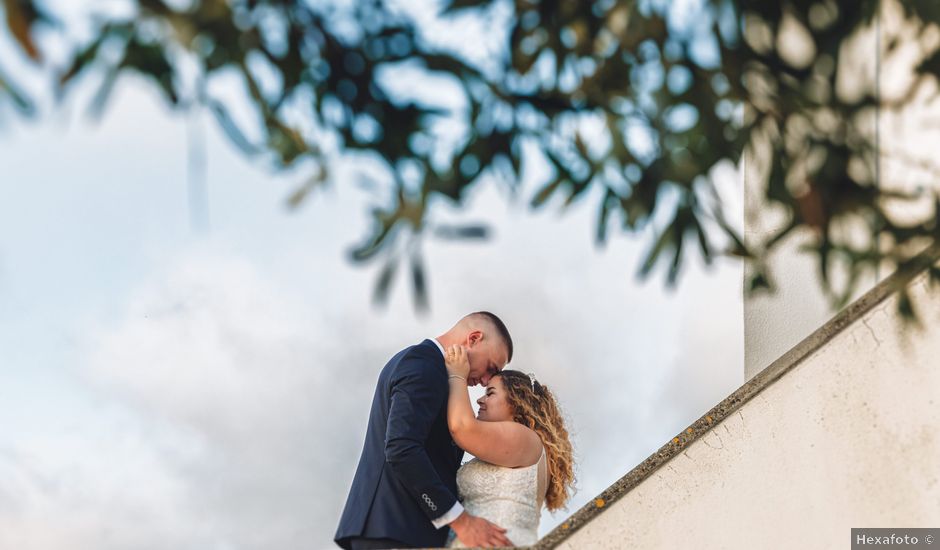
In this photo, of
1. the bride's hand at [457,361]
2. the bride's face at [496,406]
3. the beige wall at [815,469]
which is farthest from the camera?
the bride's face at [496,406]

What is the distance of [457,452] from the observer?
6.11 m

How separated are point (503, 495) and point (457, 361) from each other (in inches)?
27.2

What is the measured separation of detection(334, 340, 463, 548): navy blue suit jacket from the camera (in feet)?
18.6

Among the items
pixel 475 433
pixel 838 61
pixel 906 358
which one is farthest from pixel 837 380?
pixel 838 61

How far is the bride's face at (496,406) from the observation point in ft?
19.9

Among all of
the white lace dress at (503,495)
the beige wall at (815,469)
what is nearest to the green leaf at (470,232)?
the beige wall at (815,469)

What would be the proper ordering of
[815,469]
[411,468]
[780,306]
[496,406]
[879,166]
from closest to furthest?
[879,166] → [815,469] → [411,468] → [496,406] → [780,306]

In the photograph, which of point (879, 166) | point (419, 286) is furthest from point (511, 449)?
point (419, 286)

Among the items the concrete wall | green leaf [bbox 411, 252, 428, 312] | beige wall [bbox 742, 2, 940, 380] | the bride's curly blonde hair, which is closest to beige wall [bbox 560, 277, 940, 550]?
beige wall [bbox 742, 2, 940, 380]

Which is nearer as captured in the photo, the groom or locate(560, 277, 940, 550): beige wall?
locate(560, 277, 940, 550): beige wall

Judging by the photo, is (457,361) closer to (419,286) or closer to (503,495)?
(503,495)

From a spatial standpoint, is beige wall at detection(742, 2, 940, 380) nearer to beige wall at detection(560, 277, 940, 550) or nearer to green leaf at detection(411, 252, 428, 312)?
beige wall at detection(560, 277, 940, 550)

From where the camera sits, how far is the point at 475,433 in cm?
576

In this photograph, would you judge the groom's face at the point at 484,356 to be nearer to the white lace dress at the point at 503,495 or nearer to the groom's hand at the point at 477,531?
the white lace dress at the point at 503,495
